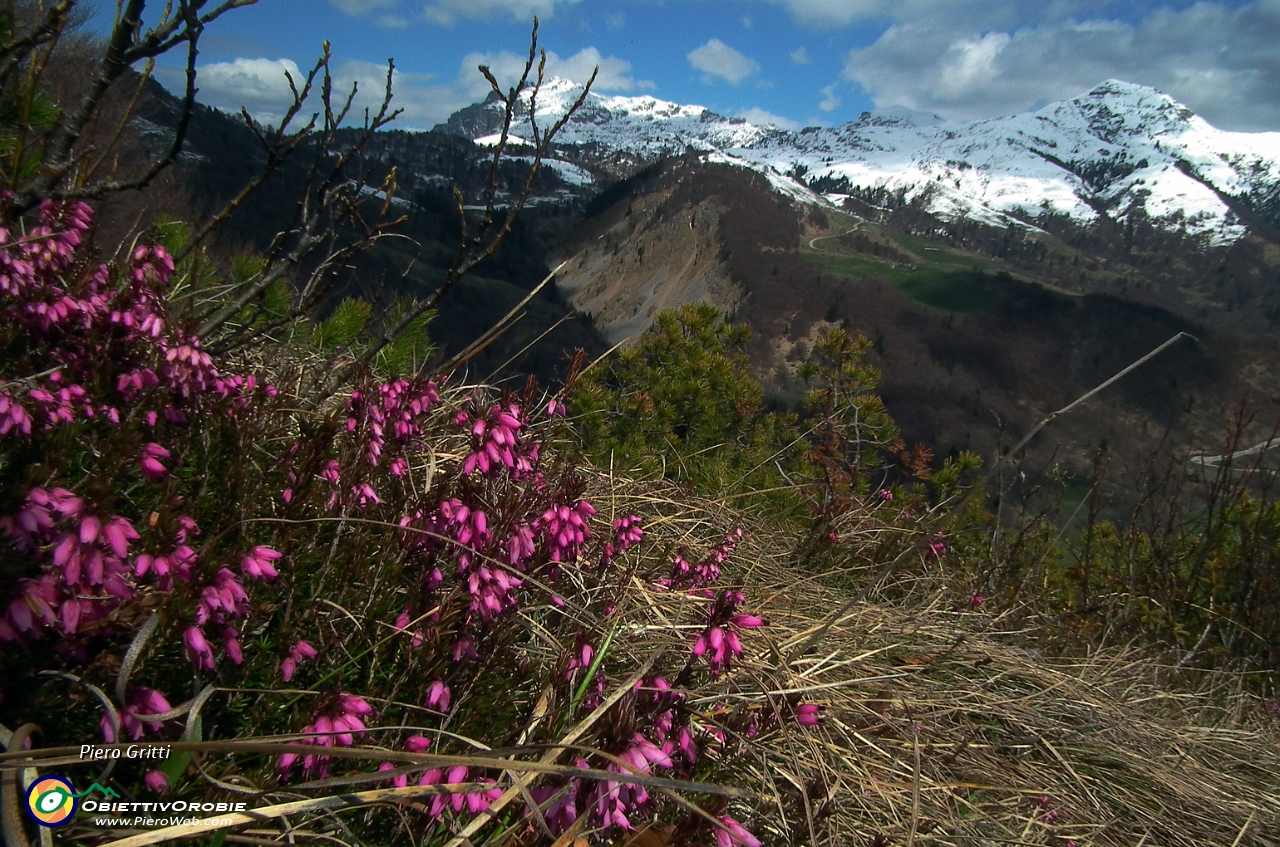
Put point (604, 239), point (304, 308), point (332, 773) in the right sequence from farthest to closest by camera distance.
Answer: point (604, 239), point (304, 308), point (332, 773)

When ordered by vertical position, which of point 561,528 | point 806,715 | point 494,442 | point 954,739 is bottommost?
point 954,739

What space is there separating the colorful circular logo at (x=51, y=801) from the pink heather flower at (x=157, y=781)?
11 cm

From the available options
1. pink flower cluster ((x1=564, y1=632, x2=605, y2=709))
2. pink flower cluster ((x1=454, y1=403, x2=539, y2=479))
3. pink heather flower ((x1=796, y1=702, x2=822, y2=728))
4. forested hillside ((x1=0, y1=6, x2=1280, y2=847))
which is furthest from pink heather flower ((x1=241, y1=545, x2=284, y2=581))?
pink heather flower ((x1=796, y1=702, x2=822, y2=728))

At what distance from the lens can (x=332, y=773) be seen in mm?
1557

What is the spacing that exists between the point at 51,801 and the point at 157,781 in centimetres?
16

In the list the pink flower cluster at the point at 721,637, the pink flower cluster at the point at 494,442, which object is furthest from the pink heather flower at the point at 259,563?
the pink flower cluster at the point at 721,637

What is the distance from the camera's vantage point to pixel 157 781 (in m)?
1.23

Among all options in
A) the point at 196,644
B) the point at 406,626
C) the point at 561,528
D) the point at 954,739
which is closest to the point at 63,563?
the point at 196,644

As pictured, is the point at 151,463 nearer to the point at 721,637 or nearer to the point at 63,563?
the point at 63,563

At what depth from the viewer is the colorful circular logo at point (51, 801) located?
115 centimetres

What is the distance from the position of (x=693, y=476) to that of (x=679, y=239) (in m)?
110

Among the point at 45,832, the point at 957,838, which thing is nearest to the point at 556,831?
the point at 45,832

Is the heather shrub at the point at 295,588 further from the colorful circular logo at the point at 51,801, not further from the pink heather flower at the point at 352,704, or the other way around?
the colorful circular logo at the point at 51,801

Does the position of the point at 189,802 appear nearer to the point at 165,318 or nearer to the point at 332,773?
the point at 332,773
